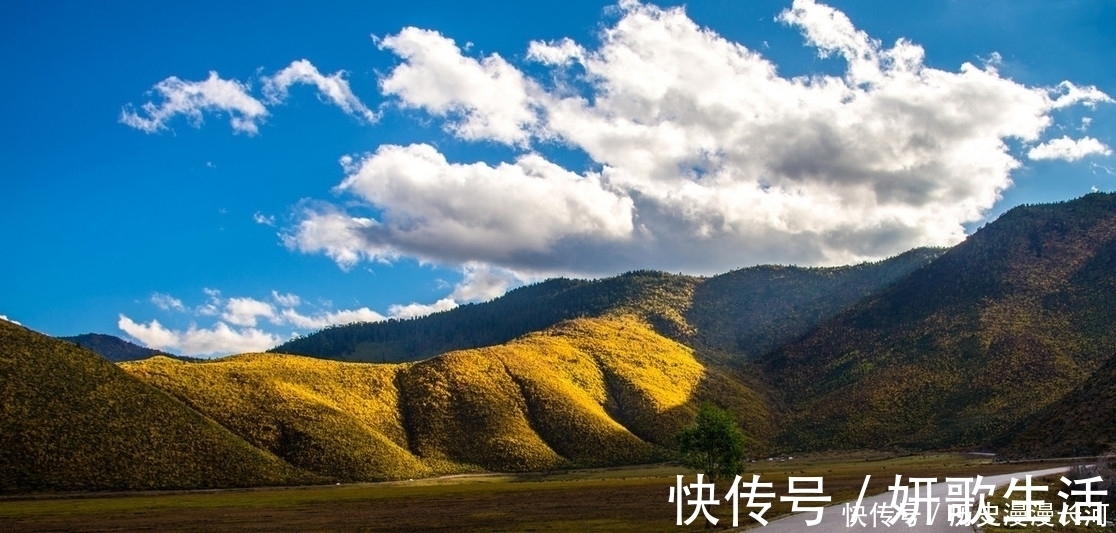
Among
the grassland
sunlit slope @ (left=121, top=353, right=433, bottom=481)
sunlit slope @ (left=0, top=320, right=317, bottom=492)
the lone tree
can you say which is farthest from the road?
sunlit slope @ (left=121, top=353, right=433, bottom=481)

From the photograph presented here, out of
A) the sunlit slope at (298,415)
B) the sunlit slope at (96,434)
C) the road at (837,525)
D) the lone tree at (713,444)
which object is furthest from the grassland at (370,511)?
the sunlit slope at (298,415)

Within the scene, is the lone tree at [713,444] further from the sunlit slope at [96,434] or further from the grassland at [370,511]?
the sunlit slope at [96,434]

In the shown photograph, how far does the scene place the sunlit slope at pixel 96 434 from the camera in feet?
390

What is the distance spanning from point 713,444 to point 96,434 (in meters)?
102

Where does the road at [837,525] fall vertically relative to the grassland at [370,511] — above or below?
above

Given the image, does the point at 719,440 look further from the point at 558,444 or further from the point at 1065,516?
the point at 558,444

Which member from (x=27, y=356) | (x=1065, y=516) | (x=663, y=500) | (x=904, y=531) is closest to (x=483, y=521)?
(x=663, y=500)

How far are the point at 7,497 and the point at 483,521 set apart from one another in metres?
84.1

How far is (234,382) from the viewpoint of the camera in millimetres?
179625

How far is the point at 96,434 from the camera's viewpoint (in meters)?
128

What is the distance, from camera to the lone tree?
319ft

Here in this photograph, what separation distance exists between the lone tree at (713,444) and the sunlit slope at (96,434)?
82.1m

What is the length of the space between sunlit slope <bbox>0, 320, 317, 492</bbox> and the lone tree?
3232 inches

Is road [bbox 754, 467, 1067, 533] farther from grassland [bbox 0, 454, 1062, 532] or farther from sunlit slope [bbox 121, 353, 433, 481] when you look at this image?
sunlit slope [bbox 121, 353, 433, 481]
